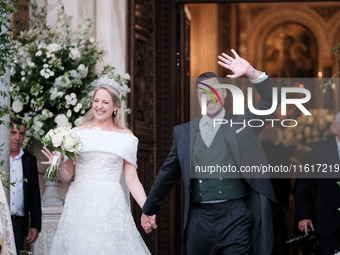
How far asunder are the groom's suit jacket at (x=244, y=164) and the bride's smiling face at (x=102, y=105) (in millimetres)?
865

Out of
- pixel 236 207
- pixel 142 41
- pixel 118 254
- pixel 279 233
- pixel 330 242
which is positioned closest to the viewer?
pixel 236 207

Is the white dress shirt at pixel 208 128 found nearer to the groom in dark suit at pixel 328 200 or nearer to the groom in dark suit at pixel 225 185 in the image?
the groom in dark suit at pixel 225 185

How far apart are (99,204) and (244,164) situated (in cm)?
150

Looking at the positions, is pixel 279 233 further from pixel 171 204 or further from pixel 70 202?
pixel 70 202

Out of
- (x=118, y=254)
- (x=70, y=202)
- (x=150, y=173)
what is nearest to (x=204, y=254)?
(x=118, y=254)

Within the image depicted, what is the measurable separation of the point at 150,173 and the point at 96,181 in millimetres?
2965

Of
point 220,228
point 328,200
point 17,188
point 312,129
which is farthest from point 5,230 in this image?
point 312,129

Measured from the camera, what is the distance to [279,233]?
12766 mm

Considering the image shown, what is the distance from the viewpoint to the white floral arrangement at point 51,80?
8.71 m

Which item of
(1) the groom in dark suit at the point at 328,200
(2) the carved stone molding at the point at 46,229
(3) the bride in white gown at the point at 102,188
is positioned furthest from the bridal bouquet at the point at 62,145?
(1) the groom in dark suit at the point at 328,200

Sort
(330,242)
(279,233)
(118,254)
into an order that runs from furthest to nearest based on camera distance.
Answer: (279,233), (330,242), (118,254)

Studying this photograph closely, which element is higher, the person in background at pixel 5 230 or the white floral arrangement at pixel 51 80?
the white floral arrangement at pixel 51 80

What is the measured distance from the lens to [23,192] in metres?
8.39

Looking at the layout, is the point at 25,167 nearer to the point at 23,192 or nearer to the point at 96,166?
the point at 23,192
